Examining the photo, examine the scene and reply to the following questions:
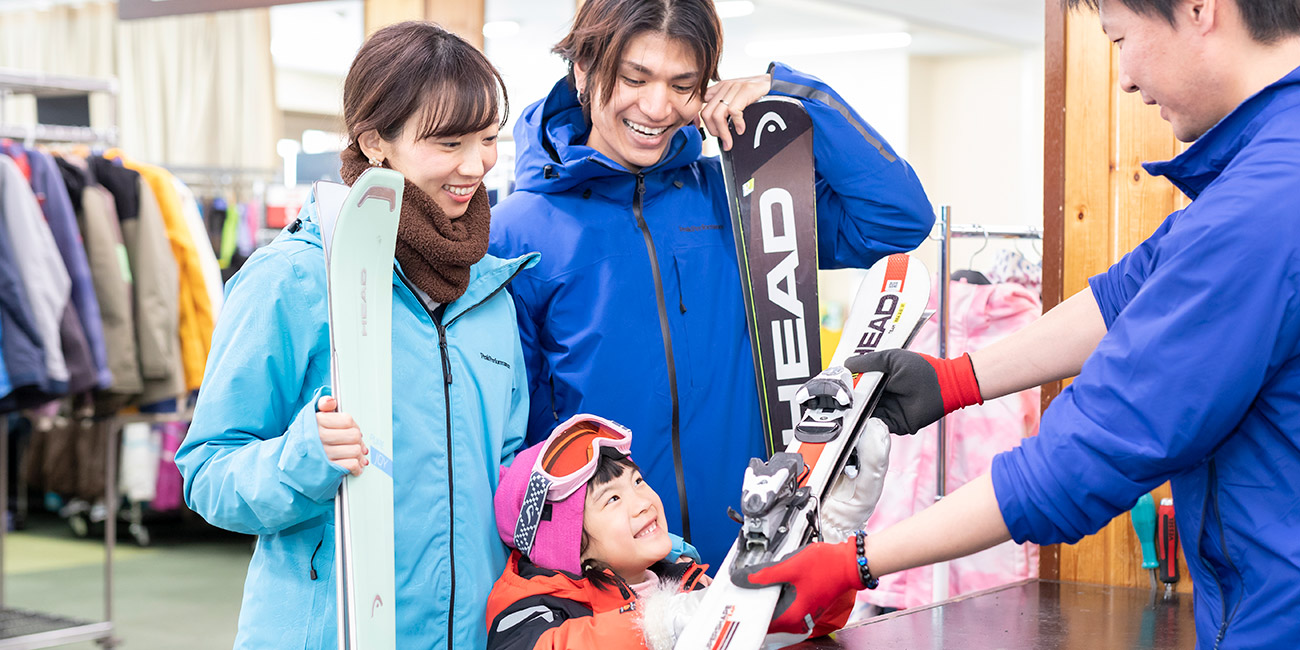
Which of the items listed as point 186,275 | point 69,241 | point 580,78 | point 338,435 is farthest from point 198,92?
point 338,435

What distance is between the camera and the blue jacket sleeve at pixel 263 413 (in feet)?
4.06

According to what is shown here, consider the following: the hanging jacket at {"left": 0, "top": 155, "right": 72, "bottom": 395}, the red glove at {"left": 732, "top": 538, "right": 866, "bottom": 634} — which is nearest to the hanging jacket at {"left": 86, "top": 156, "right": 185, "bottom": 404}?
the hanging jacket at {"left": 0, "top": 155, "right": 72, "bottom": 395}

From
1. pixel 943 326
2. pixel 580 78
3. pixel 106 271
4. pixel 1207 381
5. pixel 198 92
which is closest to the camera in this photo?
pixel 1207 381

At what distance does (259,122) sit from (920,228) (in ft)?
19.7

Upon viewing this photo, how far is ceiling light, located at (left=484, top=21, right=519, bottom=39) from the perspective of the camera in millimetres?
8227

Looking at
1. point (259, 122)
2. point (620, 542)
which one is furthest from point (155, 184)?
point (620, 542)

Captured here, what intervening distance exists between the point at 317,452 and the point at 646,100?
0.75m

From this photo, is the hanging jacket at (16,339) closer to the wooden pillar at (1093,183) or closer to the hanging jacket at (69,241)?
the hanging jacket at (69,241)

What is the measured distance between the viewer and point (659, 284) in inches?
67.7

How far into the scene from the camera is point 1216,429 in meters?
0.94

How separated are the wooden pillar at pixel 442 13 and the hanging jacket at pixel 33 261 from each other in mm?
1306

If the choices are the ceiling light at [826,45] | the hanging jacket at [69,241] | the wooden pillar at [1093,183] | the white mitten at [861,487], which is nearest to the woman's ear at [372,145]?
the white mitten at [861,487]

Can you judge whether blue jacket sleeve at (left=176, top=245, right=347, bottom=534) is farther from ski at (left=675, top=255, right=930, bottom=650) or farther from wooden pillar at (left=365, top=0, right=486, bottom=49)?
wooden pillar at (left=365, top=0, right=486, bottom=49)

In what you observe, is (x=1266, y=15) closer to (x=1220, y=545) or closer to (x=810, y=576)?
(x=1220, y=545)
